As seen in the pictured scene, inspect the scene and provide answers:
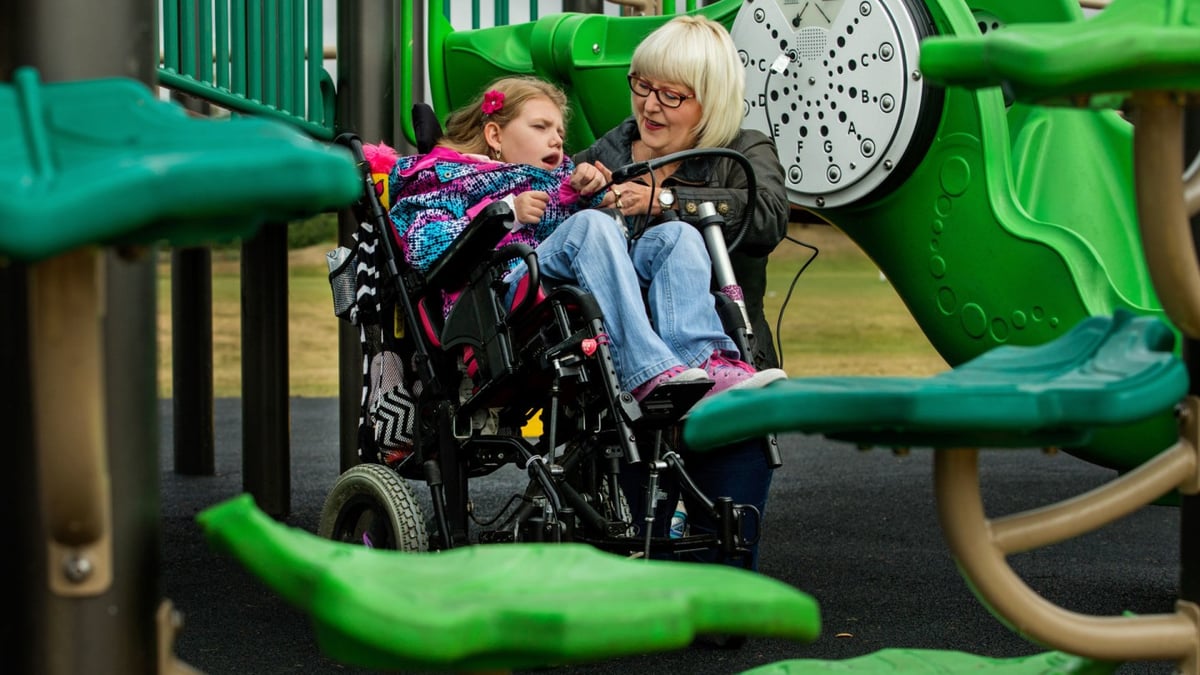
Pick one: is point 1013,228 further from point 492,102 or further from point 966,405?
point 966,405

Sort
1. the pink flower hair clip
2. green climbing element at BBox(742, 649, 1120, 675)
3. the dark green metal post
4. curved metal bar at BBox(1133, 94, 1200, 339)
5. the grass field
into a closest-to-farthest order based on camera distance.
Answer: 1. curved metal bar at BBox(1133, 94, 1200, 339)
2. green climbing element at BBox(742, 649, 1120, 675)
3. the pink flower hair clip
4. the dark green metal post
5. the grass field

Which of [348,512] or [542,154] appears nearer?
[348,512]

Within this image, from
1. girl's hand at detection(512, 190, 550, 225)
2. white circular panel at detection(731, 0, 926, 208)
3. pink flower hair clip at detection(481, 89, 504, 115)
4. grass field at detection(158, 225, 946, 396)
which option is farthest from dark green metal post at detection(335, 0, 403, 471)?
grass field at detection(158, 225, 946, 396)

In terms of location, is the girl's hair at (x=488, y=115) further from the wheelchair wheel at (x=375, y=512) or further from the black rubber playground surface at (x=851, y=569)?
the black rubber playground surface at (x=851, y=569)

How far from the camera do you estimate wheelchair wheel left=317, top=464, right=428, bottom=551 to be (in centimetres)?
253

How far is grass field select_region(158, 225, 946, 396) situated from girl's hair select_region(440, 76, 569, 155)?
210 inches

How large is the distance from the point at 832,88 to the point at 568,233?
2.57 ft

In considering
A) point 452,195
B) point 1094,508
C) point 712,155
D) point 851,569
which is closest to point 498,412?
point 452,195

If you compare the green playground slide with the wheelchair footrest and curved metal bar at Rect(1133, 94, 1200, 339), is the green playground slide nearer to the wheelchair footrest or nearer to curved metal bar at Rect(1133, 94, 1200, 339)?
the wheelchair footrest

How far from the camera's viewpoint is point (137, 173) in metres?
0.76

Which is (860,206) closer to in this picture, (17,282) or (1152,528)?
(1152,528)

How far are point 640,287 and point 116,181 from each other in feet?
5.84

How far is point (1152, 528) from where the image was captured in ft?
13.3

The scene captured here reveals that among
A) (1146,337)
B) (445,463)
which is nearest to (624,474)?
(445,463)
